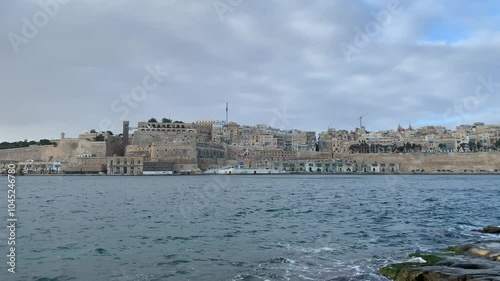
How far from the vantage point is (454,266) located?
8039 mm

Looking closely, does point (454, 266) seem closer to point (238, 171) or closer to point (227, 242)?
point (227, 242)

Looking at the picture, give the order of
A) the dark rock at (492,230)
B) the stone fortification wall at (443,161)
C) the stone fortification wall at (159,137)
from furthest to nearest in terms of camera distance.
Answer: the stone fortification wall at (159,137), the stone fortification wall at (443,161), the dark rock at (492,230)

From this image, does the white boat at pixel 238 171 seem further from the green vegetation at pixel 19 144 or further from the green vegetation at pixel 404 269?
the green vegetation at pixel 404 269

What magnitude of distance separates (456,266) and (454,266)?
3 centimetres

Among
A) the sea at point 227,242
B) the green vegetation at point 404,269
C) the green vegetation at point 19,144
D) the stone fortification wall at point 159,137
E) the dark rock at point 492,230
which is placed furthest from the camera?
the green vegetation at point 19,144

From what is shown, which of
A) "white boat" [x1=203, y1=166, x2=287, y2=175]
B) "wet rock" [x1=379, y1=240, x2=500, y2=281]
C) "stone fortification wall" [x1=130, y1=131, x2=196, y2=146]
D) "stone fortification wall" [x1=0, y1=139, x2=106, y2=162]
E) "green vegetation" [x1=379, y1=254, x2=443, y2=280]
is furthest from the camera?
"stone fortification wall" [x1=130, y1=131, x2=196, y2=146]

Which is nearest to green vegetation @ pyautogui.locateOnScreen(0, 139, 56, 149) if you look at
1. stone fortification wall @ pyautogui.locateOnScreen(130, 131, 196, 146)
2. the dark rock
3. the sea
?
stone fortification wall @ pyautogui.locateOnScreen(130, 131, 196, 146)

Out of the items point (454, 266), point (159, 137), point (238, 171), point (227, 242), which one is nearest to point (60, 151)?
point (159, 137)

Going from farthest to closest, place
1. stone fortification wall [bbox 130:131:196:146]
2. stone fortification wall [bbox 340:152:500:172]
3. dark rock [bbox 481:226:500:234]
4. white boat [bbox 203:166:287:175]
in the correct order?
stone fortification wall [bbox 130:131:196:146] → stone fortification wall [bbox 340:152:500:172] → white boat [bbox 203:166:287:175] → dark rock [bbox 481:226:500:234]

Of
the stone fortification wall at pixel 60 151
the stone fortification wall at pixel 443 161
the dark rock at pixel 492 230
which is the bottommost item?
the dark rock at pixel 492 230

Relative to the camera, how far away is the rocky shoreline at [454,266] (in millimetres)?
7047

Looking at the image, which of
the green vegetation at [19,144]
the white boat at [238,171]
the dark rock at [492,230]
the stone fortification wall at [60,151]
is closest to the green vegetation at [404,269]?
the dark rock at [492,230]

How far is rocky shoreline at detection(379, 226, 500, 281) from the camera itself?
705 cm

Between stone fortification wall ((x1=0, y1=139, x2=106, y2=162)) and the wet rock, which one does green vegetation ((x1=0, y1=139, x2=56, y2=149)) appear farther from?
the wet rock
